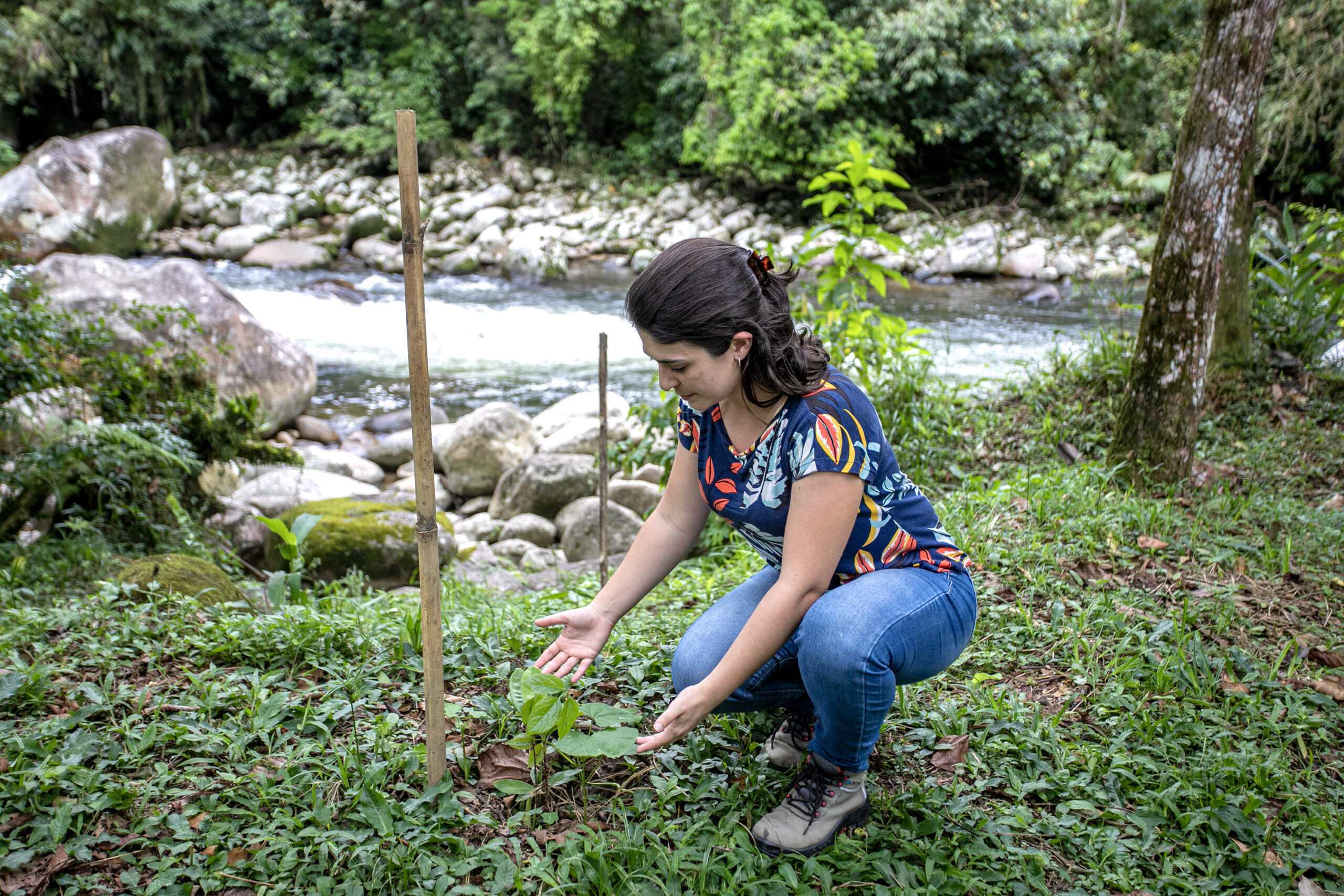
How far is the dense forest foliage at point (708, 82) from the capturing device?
44.9 feet

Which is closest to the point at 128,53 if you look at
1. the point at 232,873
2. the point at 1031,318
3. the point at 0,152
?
the point at 0,152

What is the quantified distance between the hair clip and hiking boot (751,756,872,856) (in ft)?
3.32

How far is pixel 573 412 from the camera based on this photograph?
7156 mm

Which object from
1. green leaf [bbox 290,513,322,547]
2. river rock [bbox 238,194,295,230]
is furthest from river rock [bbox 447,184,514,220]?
green leaf [bbox 290,513,322,547]

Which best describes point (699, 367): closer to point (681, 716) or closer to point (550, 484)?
point (681, 716)

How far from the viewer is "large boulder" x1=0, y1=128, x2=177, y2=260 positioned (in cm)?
1128

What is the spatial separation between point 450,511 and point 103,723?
4.12 metres

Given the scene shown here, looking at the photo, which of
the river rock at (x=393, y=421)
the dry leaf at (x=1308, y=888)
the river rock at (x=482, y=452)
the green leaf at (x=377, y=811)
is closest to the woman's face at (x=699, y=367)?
the green leaf at (x=377, y=811)

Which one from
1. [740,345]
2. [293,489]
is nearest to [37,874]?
[740,345]

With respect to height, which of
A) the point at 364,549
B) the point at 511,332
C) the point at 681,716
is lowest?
the point at 364,549

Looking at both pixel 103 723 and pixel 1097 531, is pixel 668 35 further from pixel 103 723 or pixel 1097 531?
pixel 103 723

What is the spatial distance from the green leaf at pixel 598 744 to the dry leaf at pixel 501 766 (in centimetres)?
24

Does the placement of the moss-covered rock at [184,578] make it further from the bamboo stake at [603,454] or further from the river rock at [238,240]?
the river rock at [238,240]

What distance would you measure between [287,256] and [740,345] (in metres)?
13.7
